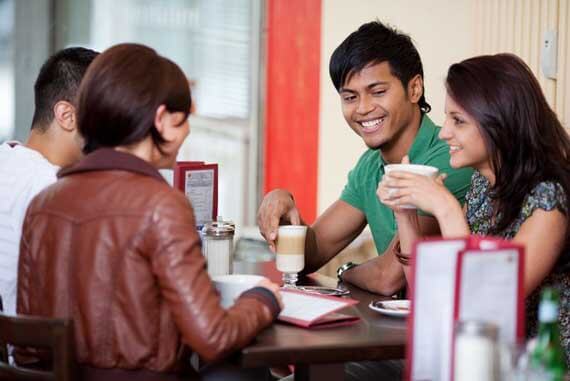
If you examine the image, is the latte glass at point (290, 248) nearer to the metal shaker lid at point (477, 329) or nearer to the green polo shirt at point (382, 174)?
the green polo shirt at point (382, 174)

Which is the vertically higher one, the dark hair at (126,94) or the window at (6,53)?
the window at (6,53)

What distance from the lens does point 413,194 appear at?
1.89 metres

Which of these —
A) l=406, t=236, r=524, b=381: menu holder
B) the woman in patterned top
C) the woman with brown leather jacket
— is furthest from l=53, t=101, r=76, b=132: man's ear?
l=406, t=236, r=524, b=381: menu holder

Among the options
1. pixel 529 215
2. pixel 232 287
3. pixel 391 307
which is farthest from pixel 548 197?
pixel 232 287

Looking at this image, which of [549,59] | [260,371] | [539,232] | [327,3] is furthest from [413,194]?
[327,3]

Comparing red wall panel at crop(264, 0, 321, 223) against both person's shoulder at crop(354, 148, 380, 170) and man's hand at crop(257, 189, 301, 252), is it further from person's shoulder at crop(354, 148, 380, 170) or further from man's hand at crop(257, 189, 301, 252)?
man's hand at crop(257, 189, 301, 252)

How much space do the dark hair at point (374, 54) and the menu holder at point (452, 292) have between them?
139cm

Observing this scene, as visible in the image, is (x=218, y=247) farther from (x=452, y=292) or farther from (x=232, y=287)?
(x=452, y=292)

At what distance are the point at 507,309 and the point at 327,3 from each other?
2835 millimetres

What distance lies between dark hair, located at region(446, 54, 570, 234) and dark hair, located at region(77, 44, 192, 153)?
0.73 metres

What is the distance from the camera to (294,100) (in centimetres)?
431

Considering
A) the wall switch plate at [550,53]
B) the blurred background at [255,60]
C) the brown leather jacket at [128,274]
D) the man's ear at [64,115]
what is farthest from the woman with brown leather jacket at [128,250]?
the blurred background at [255,60]

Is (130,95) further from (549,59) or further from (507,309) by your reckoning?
(549,59)

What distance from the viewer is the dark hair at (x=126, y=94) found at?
5.10ft
